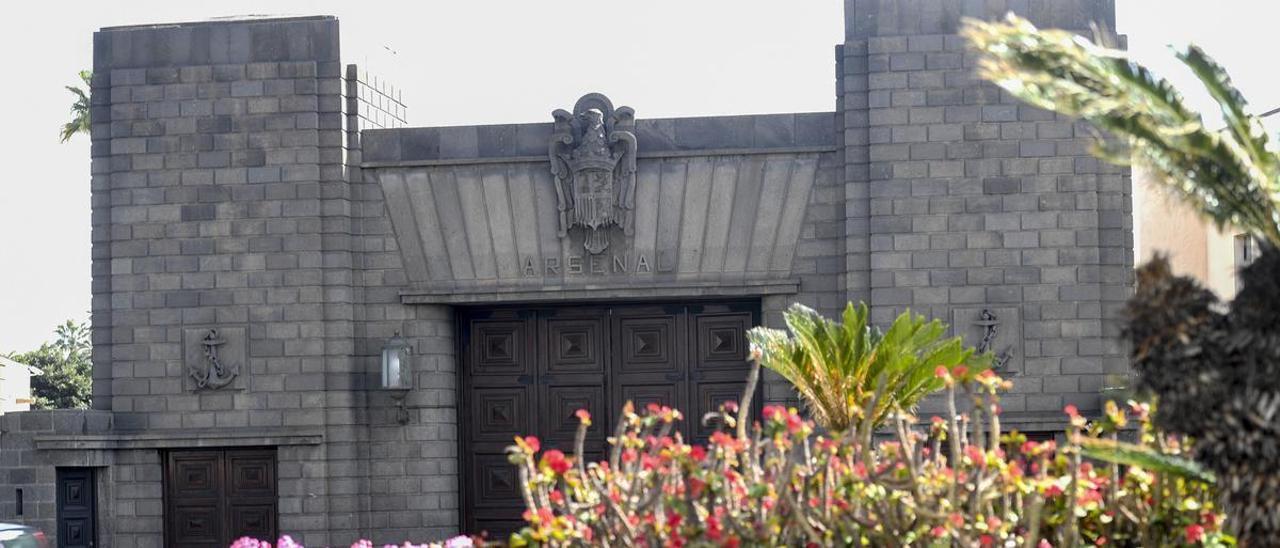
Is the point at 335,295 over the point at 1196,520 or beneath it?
over

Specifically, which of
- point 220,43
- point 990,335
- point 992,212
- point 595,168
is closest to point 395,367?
point 595,168

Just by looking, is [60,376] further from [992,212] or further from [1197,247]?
[992,212]

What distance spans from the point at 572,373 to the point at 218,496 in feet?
12.7

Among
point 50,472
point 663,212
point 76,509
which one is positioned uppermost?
point 663,212

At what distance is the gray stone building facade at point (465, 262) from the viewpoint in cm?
1866

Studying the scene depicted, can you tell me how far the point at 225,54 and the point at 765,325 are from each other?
620 cm

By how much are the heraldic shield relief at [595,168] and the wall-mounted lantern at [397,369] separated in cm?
198

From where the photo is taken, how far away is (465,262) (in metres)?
19.5

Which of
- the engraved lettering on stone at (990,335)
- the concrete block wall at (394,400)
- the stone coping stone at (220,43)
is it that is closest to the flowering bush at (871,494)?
the engraved lettering on stone at (990,335)

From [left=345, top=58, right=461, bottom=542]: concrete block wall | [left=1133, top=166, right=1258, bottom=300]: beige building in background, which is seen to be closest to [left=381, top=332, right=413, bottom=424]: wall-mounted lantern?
[left=345, top=58, right=461, bottom=542]: concrete block wall

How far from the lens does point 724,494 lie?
378 inches

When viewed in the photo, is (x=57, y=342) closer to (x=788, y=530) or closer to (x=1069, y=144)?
(x=1069, y=144)

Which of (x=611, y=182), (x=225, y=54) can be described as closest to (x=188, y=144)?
(x=225, y=54)

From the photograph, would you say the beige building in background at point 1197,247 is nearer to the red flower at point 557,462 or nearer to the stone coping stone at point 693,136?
the stone coping stone at point 693,136
